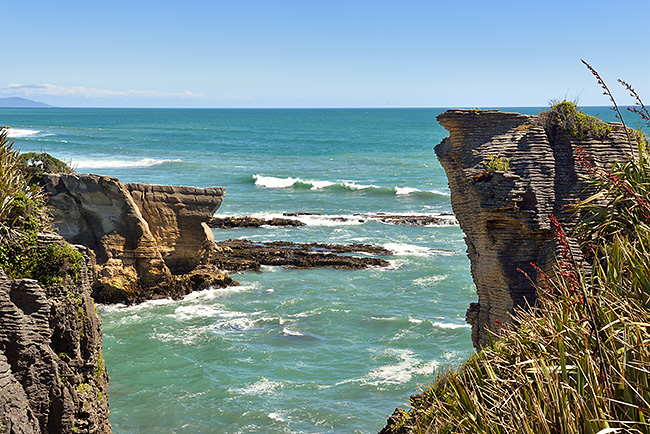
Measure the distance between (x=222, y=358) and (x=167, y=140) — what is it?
9383 centimetres

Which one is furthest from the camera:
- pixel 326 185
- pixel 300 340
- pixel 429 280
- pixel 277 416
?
pixel 326 185

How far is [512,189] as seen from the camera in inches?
466

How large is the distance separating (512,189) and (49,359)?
826 centimetres

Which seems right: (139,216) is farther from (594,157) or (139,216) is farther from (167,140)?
(167,140)

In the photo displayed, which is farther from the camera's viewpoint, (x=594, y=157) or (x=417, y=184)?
(x=417, y=184)

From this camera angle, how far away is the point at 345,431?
1355 cm

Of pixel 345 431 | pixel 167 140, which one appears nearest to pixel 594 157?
pixel 345 431

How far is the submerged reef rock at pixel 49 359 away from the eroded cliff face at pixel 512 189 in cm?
700

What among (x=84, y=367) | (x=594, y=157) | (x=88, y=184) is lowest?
(x=84, y=367)

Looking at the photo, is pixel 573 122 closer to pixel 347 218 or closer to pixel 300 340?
pixel 300 340

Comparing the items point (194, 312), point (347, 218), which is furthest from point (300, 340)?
point (347, 218)

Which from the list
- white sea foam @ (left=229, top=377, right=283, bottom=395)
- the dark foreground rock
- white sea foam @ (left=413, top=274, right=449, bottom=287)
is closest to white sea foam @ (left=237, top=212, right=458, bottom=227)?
the dark foreground rock

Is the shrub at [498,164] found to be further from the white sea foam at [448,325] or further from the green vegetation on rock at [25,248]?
the white sea foam at [448,325]

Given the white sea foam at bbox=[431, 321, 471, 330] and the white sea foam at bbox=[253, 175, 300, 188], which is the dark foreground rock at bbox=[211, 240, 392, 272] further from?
the white sea foam at bbox=[253, 175, 300, 188]
